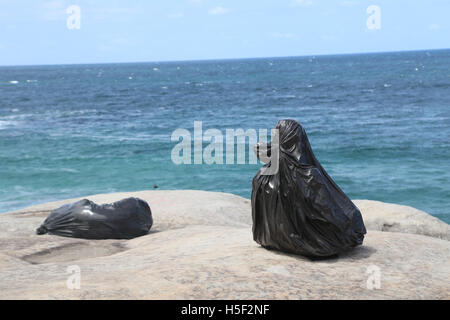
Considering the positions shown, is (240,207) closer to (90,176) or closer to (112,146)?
(90,176)

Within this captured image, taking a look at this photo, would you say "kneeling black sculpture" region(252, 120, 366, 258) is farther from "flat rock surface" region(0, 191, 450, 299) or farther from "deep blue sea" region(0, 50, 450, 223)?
"deep blue sea" region(0, 50, 450, 223)

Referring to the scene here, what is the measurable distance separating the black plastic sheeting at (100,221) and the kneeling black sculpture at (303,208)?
350 cm

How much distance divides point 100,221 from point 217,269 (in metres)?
3.84

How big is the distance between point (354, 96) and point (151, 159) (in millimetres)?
27898

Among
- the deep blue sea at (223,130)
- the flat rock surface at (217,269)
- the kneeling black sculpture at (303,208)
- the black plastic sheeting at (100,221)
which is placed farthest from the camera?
the deep blue sea at (223,130)

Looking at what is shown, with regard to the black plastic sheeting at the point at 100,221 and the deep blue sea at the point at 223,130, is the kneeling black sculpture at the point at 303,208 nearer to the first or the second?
the black plastic sheeting at the point at 100,221

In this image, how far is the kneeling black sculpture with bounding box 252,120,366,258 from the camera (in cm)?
603

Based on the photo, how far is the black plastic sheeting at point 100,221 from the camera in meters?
8.95

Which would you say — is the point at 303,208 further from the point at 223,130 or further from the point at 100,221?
the point at 223,130

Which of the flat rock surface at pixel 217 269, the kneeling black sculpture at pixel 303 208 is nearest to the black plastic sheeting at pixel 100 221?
the flat rock surface at pixel 217 269

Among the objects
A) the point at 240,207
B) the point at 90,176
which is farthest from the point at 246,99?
the point at 240,207

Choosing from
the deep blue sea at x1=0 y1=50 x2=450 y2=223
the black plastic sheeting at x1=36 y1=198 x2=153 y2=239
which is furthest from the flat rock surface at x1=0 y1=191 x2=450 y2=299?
the deep blue sea at x1=0 y1=50 x2=450 y2=223

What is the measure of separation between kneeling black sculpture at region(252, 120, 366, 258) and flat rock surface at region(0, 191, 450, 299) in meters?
0.17

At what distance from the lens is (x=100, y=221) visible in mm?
8977
